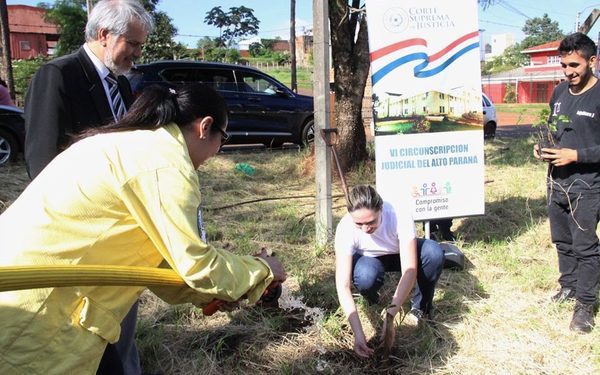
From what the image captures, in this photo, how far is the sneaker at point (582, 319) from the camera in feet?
10.0

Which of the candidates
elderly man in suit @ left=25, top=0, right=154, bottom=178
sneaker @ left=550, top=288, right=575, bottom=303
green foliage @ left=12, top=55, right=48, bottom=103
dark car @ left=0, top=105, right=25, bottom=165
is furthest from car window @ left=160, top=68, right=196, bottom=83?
green foliage @ left=12, top=55, right=48, bottom=103

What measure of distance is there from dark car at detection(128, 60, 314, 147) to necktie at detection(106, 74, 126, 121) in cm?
717

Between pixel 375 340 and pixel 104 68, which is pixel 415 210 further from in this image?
pixel 104 68

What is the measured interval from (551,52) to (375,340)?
6394 cm

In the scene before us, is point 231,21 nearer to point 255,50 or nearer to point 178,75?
point 255,50

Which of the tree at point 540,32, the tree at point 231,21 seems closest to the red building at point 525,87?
the tree at point 231,21

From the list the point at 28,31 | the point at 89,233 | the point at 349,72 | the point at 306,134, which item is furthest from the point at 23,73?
the point at 28,31

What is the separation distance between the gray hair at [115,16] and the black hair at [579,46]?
2474 mm

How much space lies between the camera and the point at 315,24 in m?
4.07

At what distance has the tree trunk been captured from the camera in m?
6.70

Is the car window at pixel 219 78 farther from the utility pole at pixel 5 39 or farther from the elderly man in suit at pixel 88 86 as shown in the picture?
the elderly man in suit at pixel 88 86

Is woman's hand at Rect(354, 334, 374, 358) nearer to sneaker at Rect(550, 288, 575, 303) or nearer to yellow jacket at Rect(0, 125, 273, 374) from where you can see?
yellow jacket at Rect(0, 125, 273, 374)

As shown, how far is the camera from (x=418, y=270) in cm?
319

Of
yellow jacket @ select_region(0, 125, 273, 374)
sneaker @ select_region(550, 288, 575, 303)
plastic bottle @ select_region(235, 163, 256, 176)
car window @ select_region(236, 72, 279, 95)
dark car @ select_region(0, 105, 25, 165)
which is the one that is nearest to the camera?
yellow jacket @ select_region(0, 125, 273, 374)
